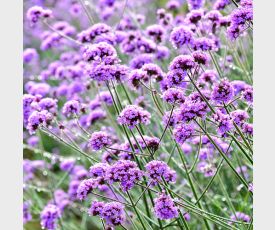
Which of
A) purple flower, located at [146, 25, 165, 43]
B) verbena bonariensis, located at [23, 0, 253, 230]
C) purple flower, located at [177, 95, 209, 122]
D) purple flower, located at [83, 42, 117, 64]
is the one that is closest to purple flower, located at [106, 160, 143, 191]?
verbena bonariensis, located at [23, 0, 253, 230]

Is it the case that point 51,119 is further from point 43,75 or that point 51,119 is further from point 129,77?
point 43,75

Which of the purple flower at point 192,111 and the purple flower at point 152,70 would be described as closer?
the purple flower at point 192,111

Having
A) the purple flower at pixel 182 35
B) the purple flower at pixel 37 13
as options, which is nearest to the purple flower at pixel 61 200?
the purple flower at pixel 37 13

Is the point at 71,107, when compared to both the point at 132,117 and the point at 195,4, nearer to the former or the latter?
the point at 132,117

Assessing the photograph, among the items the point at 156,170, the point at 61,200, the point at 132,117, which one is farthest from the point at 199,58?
the point at 61,200

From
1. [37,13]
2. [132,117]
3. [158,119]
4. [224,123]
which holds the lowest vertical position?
[224,123]

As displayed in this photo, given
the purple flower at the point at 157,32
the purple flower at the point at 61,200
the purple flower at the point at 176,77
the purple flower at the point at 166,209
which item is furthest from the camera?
the purple flower at the point at 61,200

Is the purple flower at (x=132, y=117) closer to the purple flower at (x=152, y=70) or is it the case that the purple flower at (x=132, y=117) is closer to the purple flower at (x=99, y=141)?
the purple flower at (x=99, y=141)

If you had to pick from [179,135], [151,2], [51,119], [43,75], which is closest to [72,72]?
[43,75]

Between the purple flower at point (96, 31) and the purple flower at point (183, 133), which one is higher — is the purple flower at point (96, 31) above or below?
above
